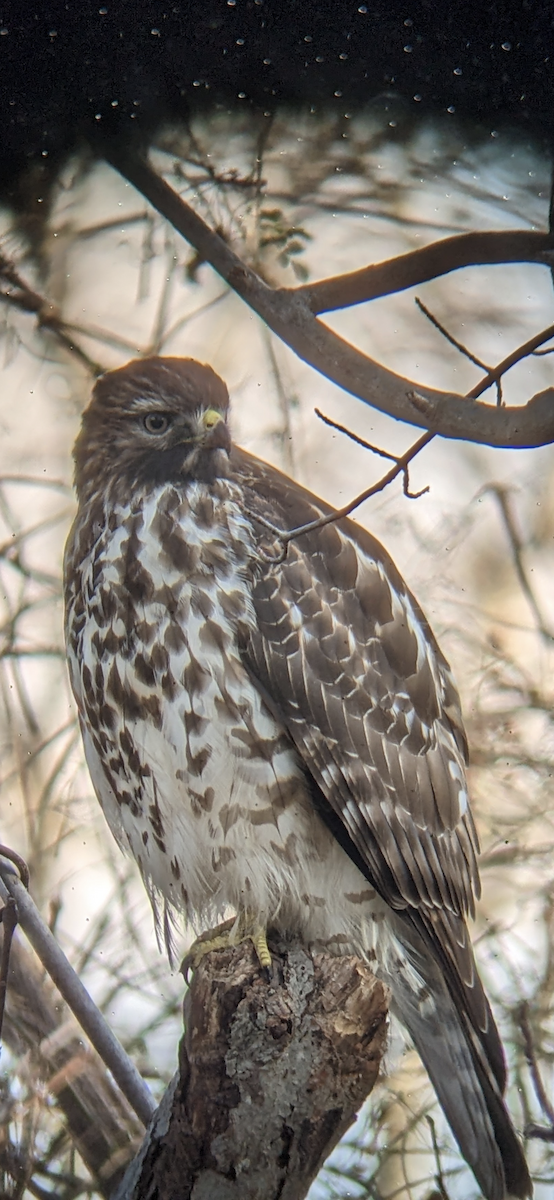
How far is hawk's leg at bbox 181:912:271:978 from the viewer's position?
1234 millimetres

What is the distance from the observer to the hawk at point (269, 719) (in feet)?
3.91

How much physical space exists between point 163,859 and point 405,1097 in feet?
1.51

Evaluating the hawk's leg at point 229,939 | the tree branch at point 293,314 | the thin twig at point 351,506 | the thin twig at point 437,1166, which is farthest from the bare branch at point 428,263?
the thin twig at point 437,1166

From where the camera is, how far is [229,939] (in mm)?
1278

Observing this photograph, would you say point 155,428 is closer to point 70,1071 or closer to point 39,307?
point 39,307

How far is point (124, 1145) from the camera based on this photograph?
4.43 ft

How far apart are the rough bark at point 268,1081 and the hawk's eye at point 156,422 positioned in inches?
25.5

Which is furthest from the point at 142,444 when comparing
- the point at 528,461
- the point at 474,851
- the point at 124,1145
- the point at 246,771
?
the point at 124,1145

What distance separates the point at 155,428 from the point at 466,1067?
0.87 metres

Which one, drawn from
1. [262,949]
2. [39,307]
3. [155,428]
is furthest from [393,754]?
[39,307]

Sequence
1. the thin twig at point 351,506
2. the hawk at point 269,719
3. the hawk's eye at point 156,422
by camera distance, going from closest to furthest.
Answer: the thin twig at point 351,506 → the hawk at point 269,719 → the hawk's eye at point 156,422

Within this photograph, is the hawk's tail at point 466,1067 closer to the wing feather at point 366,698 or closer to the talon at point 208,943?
the wing feather at point 366,698

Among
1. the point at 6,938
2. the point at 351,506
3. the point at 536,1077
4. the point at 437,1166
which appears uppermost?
the point at 351,506

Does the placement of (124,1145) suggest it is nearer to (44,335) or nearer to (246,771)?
(246,771)
